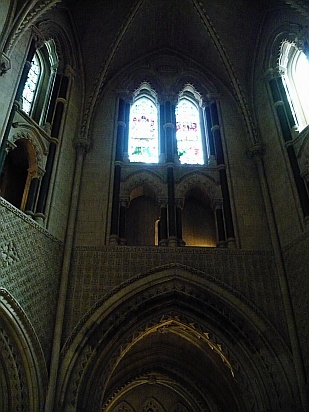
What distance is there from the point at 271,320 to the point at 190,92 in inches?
327

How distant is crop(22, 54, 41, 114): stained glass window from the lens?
11195mm

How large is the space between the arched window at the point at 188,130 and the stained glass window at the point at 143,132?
0.74 metres

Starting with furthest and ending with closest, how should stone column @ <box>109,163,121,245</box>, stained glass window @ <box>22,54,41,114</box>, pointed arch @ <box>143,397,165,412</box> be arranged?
1. pointed arch @ <box>143,397,165,412</box>
2. stained glass window @ <box>22,54,41,114</box>
3. stone column @ <box>109,163,121,245</box>

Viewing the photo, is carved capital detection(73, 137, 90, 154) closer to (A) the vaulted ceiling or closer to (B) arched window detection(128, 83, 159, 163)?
(B) arched window detection(128, 83, 159, 163)

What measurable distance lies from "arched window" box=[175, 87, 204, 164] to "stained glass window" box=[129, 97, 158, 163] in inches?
29.1

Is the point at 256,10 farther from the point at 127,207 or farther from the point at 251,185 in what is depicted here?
the point at 127,207

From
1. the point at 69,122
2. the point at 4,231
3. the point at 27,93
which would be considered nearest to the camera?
the point at 4,231

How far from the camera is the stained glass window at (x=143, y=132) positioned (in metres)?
12.7

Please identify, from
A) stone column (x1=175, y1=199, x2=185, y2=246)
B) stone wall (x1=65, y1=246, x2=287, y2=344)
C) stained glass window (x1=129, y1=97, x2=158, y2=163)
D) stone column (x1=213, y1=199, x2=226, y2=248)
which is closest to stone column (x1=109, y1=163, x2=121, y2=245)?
stone wall (x1=65, y1=246, x2=287, y2=344)

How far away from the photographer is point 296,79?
42.0 feet

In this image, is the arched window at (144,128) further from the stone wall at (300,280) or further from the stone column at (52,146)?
the stone wall at (300,280)

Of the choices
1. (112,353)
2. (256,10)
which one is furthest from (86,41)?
(112,353)

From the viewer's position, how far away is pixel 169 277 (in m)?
9.84

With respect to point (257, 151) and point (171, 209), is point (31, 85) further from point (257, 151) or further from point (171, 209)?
point (257, 151)
